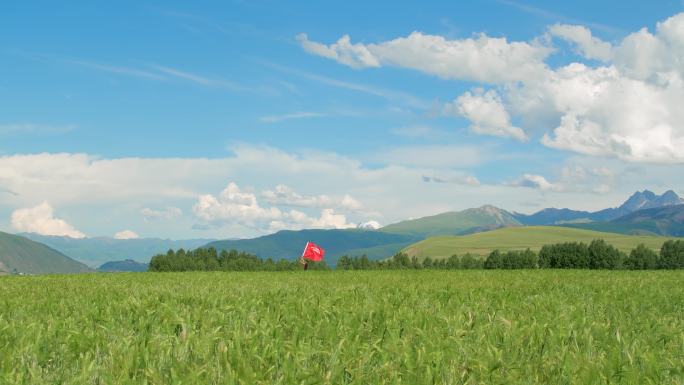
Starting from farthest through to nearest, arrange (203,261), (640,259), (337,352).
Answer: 1. (640,259)
2. (203,261)
3. (337,352)

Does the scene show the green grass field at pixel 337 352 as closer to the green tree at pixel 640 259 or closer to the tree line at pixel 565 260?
the tree line at pixel 565 260

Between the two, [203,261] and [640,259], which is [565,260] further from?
[203,261]

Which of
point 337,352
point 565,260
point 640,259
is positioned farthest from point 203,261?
point 337,352

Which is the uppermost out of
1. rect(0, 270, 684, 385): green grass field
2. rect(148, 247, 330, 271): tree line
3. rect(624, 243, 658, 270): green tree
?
rect(0, 270, 684, 385): green grass field

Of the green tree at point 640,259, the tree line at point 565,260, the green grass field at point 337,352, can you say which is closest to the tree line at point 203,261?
the tree line at point 565,260

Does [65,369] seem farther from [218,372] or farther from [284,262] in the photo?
[284,262]

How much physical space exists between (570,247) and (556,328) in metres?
112

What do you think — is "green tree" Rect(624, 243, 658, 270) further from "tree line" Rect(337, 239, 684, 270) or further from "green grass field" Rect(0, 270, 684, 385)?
"green grass field" Rect(0, 270, 684, 385)

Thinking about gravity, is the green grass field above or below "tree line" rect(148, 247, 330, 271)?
above

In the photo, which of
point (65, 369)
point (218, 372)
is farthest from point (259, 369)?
point (65, 369)

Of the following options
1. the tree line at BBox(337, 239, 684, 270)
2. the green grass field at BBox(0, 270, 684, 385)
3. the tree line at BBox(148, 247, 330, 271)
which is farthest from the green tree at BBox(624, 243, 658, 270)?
the green grass field at BBox(0, 270, 684, 385)

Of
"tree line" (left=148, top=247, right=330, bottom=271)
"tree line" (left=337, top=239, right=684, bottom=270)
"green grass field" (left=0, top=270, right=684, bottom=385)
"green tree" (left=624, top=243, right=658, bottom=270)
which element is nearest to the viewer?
"green grass field" (left=0, top=270, right=684, bottom=385)

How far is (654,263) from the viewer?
383 feet

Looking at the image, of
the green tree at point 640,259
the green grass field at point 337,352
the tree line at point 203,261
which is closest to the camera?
the green grass field at point 337,352
